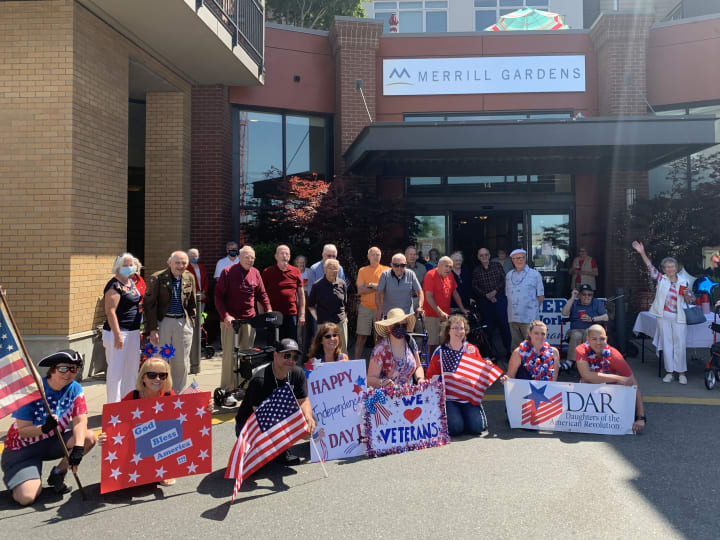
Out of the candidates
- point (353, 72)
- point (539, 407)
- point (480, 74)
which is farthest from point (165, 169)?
point (539, 407)

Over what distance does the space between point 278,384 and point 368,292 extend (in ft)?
11.5

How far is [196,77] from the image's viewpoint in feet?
42.8

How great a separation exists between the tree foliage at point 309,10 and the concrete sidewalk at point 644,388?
16143 millimetres

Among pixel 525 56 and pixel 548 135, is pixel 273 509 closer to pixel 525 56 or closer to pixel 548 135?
pixel 548 135

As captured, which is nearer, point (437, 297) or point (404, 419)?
point (404, 419)

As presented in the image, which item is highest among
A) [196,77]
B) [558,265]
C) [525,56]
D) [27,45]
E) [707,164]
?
[525,56]

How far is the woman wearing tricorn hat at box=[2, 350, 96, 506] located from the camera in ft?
14.3

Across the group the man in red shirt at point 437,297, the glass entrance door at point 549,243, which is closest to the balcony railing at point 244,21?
the man in red shirt at point 437,297

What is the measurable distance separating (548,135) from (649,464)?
24.1ft

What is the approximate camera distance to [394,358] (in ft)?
19.7

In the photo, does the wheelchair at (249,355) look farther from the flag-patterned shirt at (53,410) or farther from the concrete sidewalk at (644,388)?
the flag-patterned shirt at (53,410)

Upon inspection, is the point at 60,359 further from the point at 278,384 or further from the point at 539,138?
the point at 539,138

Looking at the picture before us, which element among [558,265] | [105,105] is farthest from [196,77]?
[558,265]

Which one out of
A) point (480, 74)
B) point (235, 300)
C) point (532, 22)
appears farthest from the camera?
point (532, 22)
